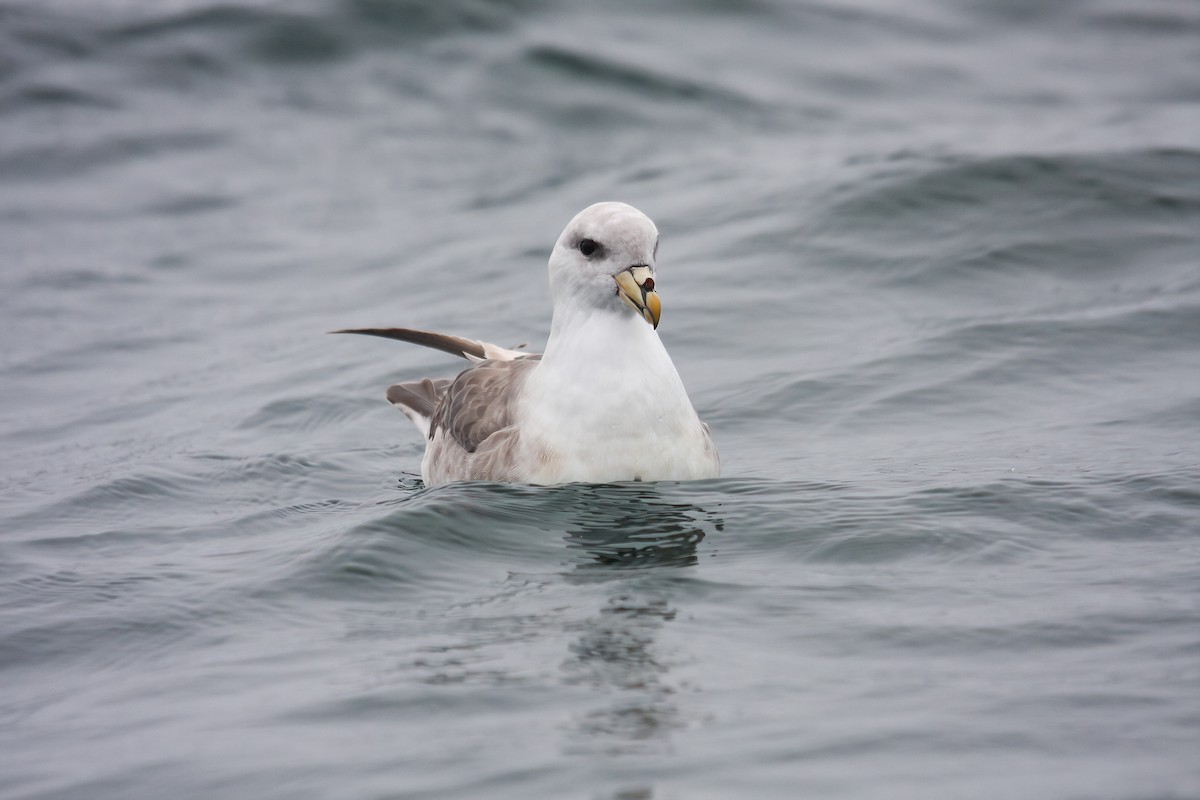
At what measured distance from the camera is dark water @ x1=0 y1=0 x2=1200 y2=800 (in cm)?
421

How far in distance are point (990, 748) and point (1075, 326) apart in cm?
597

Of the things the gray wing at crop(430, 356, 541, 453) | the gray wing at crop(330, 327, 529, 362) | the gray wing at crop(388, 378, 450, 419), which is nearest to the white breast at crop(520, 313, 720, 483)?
the gray wing at crop(430, 356, 541, 453)

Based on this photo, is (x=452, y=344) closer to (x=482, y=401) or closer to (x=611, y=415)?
(x=482, y=401)

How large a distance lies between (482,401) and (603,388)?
0.96m

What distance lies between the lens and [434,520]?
5.97m

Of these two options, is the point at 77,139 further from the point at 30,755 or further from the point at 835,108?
the point at 30,755

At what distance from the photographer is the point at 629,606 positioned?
5.05 meters

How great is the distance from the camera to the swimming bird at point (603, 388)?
6273mm

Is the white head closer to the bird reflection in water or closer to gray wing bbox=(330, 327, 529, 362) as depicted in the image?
the bird reflection in water

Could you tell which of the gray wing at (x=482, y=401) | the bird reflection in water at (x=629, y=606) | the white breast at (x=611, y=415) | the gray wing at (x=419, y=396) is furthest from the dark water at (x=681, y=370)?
the gray wing at (x=482, y=401)

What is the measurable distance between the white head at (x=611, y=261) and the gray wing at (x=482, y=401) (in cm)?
60

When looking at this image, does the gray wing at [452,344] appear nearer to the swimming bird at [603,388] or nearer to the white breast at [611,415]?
the swimming bird at [603,388]

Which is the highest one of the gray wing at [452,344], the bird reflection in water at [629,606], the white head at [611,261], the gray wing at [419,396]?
the white head at [611,261]

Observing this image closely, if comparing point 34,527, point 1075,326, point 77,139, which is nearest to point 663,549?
point 34,527
